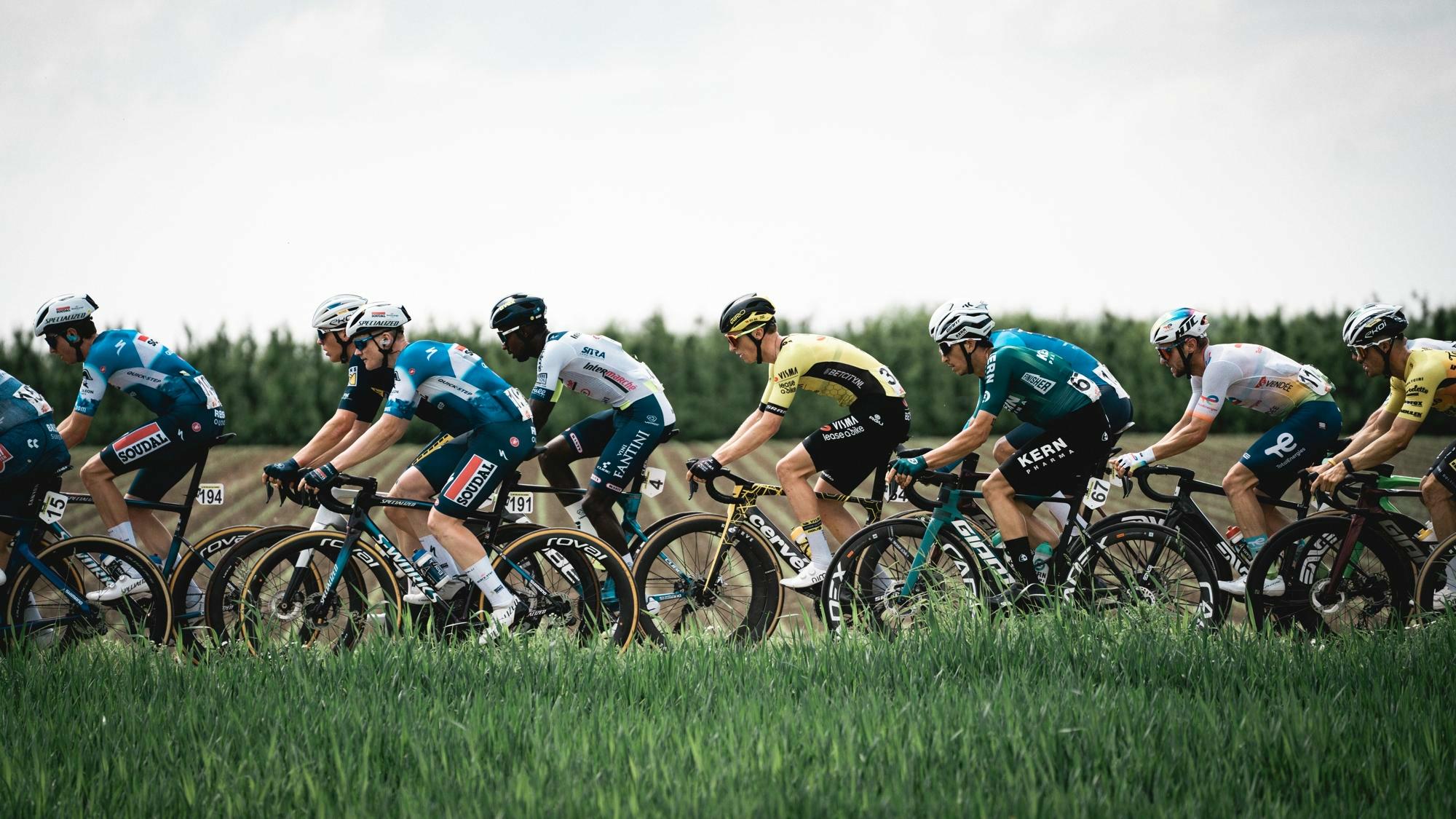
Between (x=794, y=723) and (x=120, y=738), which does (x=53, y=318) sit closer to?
(x=120, y=738)

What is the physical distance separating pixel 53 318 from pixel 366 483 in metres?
2.66

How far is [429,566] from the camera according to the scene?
247 inches

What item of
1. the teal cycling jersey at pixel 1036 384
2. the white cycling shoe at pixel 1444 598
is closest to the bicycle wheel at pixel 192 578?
the teal cycling jersey at pixel 1036 384

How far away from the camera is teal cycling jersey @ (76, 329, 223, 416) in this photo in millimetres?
7078

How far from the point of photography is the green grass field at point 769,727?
11.9 ft

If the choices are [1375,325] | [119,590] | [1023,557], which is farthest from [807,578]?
[119,590]

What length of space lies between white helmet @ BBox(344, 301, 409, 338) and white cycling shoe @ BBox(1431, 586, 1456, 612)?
5.82 metres

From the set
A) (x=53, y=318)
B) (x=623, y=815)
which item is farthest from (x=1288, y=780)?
(x=53, y=318)

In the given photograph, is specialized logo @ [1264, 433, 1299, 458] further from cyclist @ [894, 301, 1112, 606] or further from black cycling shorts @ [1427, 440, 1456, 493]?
cyclist @ [894, 301, 1112, 606]

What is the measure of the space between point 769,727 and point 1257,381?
4.42 m

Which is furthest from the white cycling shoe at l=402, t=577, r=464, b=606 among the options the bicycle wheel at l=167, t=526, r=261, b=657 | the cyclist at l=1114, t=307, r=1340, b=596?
the cyclist at l=1114, t=307, r=1340, b=596

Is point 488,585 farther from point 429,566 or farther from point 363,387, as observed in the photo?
point 363,387

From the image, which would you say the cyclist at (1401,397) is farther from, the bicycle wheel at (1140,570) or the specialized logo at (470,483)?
the specialized logo at (470,483)

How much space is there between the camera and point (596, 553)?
6.30 meters
